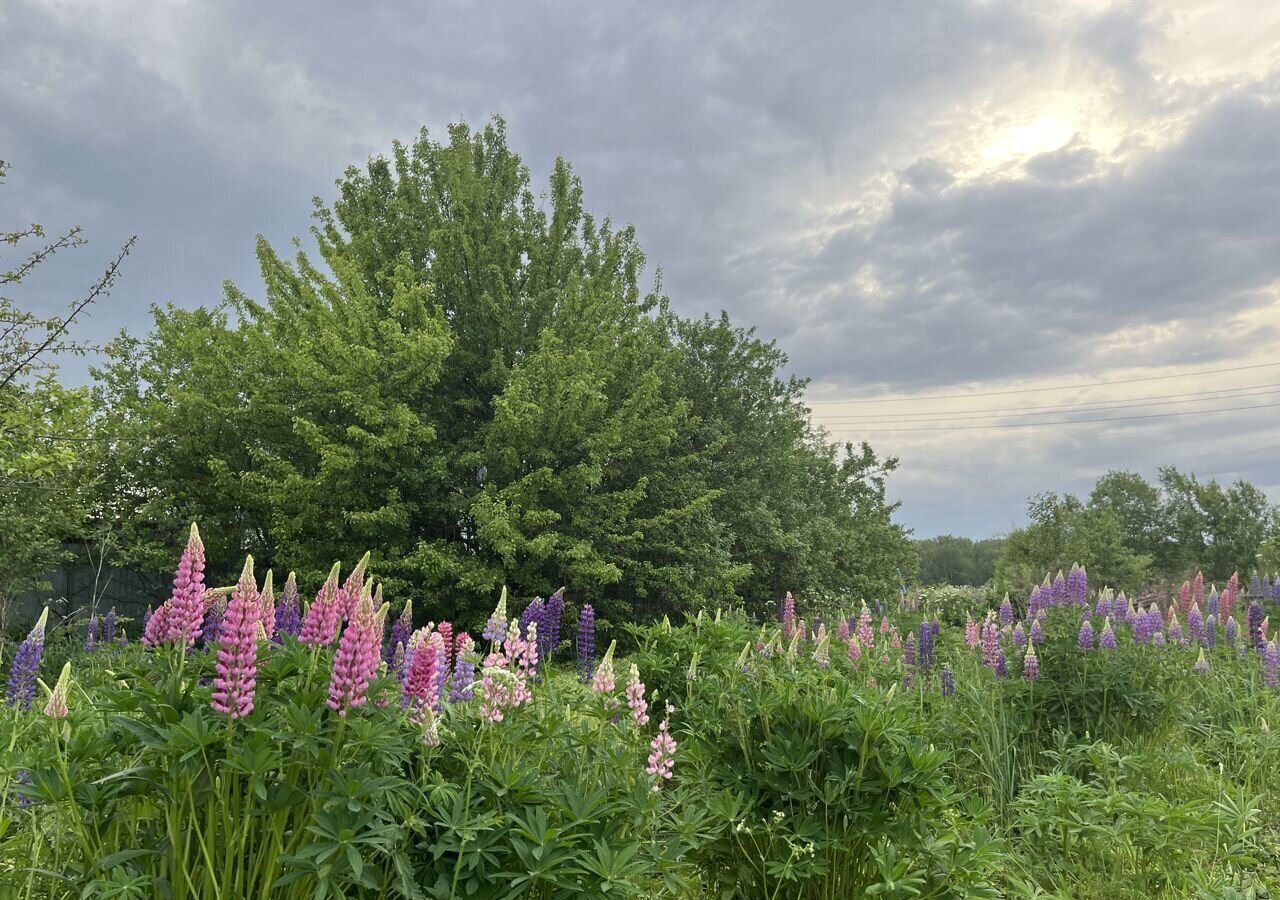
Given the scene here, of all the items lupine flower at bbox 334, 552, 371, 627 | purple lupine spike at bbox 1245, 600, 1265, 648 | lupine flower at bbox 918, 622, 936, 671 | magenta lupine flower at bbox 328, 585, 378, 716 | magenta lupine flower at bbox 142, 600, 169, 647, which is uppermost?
lupine flower at bbox 334, 552, 371, 627

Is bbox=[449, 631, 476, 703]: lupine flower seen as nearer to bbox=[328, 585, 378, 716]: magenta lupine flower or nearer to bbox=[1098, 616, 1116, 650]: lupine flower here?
bbox=[328, 585, 378, 716]: magenta lupine flower

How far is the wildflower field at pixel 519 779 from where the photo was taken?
85.1 inches

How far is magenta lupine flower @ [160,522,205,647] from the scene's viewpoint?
2.29m

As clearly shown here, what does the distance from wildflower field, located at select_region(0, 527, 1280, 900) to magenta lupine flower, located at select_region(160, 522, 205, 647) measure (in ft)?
0.04

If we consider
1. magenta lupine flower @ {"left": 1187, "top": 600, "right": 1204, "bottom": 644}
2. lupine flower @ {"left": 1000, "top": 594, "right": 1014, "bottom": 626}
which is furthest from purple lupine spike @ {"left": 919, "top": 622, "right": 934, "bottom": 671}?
magenta lupine flower @ {"left": 1187, "top": 600, "right": 1204, "bottom": 644}

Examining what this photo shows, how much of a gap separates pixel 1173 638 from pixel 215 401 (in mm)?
16318

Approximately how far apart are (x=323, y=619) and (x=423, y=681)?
41cm

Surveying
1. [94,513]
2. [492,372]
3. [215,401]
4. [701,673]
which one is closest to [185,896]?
[701,673]

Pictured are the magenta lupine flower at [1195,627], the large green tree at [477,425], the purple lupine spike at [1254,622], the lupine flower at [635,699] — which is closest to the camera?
the lupine flower at [635,699]

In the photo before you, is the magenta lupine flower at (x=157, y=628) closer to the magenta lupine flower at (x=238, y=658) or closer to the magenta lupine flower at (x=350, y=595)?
the magenta lupine flower at (x=238, y=658)

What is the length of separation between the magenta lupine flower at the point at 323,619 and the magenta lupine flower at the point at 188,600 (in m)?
0.31

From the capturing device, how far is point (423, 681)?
2.53m

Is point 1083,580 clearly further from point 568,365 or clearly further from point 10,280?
point 10,280

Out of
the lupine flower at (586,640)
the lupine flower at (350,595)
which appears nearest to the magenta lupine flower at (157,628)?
the lupine flower at (350,595)
